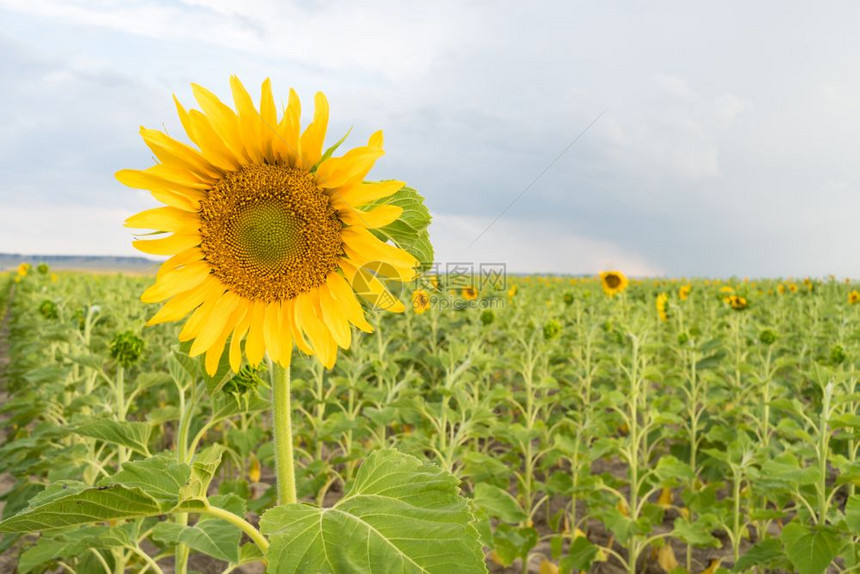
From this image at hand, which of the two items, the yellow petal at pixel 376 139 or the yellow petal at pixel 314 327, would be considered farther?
the yellow petal at pixel 314 327

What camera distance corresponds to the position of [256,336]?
4.63 ft

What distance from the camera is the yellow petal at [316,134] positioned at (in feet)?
4.18

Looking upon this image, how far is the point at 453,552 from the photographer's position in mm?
1116

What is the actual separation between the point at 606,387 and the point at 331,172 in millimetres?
5097

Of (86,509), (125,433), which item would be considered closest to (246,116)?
(86,509)

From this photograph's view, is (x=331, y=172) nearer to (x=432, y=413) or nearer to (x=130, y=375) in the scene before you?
(x=432, y=413)

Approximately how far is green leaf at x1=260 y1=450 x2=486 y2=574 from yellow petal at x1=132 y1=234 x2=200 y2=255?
606mm

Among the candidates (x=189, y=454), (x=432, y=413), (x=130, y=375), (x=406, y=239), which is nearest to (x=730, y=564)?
(x=432, y=413)

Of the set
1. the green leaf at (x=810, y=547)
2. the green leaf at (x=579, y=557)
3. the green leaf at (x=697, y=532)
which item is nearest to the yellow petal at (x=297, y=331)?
the green leaf at (x=810, y=547)

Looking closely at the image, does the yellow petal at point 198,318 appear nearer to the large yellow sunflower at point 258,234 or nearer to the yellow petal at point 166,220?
the large yellow sunflower at point 258,234

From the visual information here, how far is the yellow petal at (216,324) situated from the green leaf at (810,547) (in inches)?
112

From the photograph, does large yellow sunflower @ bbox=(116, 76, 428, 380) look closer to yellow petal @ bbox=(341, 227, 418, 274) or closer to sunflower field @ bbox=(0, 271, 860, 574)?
yellow petal @ bbox=(341, 227, 418, 274)

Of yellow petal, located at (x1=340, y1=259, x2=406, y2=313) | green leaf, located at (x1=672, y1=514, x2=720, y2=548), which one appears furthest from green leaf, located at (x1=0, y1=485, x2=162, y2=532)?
green leaf, located at (x1=672, y1=514, x2=720, y2=548)

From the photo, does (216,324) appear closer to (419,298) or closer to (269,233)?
(269,233)
